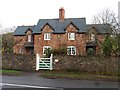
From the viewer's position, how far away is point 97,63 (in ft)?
65.0

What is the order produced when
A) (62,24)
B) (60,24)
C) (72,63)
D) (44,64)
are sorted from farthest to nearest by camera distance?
1. (60,24)
2. (62,24)
3. (44,64)
4. (72,63)

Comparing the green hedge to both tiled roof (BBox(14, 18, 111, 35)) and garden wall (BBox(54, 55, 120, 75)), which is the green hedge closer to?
garden wall (BBox(54, 55, 120, 75))

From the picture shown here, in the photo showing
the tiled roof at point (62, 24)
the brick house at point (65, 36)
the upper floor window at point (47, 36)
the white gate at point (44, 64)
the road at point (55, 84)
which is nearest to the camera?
the road at point (55, 84)

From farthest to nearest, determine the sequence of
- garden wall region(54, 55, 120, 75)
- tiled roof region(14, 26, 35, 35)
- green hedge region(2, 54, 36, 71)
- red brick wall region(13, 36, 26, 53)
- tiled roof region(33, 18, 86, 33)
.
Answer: tiled roof region(14, 26, 35, 35), red brick wall region(13, 36, 26, 53), tiled roof region(33, 18, 86, 33), green hedge region(2, 54, 36, 71), garden wall region(54, 55, 120, 75)

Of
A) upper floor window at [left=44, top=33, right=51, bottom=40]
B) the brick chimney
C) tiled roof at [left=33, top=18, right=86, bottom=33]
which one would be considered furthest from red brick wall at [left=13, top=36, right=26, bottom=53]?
the brick chimney

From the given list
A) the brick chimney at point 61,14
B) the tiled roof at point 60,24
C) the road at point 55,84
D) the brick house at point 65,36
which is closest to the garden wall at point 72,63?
the road at point 55,84

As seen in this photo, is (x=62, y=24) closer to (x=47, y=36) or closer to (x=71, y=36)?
(x=71, y=36)

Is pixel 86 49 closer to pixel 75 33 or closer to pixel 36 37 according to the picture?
pixel 75 33

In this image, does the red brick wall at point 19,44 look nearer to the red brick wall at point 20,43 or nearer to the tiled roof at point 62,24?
the red brick wall at point 20,43

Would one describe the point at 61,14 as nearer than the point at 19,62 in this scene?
No

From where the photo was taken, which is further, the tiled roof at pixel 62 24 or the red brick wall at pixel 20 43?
the red brick wall at pixel 20 43

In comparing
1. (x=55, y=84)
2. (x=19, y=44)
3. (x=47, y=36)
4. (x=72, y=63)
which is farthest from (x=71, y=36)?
(x=55, y=84)

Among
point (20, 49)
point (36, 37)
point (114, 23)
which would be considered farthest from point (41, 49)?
point (114, 23)

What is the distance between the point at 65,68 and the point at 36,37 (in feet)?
75.7
